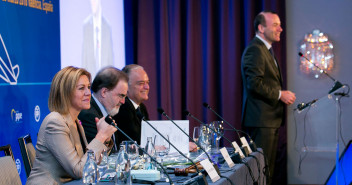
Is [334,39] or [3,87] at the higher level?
[334,39]

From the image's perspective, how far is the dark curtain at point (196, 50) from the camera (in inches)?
216

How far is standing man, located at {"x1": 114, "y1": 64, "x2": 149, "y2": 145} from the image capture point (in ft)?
12.1

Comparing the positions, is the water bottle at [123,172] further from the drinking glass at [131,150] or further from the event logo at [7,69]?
the event logo at [7,69]

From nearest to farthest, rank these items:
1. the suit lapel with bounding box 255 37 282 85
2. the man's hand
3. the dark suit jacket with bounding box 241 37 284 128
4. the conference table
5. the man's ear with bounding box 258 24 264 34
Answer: the conference table, the man's hand, the dark suit jacket with bounding box 241 37 284 128, the suit lapel with bounding box 255 37 282 85, the man's ear with bounding box 258 24 264 34

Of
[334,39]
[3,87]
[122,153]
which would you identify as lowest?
[122,153]

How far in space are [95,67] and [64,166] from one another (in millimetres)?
2524

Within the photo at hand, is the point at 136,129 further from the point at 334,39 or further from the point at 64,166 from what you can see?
the point at 334,39

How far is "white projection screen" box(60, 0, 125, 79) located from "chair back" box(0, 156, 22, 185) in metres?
1.84

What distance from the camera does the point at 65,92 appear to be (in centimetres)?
266

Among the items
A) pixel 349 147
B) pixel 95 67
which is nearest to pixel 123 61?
pixel 95 67

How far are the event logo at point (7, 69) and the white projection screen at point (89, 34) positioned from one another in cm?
76

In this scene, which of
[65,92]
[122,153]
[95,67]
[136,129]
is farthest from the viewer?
[95,67]

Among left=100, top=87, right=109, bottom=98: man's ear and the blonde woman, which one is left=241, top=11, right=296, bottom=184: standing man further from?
the blonde woman

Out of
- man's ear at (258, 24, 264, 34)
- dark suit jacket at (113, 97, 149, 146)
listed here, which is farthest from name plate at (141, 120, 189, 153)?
man's ear at (258, 24, 264, 34)
